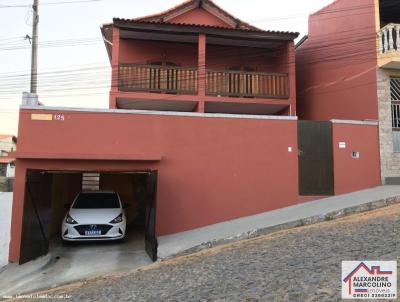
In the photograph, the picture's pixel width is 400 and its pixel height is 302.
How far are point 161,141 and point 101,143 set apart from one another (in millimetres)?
1620

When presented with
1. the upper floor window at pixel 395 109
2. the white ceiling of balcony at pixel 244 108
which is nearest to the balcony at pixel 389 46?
the upper floor window at pixel 395 109

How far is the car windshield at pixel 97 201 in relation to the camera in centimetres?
1080

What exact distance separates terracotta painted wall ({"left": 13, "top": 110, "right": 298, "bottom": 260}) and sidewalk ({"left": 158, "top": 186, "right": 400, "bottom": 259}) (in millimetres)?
492

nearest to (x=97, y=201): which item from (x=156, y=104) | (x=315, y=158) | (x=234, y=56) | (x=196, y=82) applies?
(x=156, y=104)

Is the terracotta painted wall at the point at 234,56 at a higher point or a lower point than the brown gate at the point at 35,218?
higher

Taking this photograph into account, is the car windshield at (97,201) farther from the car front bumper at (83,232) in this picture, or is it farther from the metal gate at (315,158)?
the metal gate at (315,158)

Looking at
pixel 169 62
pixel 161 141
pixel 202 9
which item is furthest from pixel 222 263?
pixel 202 9

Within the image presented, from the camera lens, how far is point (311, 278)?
5.02 meters

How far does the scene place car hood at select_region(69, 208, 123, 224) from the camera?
32.6 feet

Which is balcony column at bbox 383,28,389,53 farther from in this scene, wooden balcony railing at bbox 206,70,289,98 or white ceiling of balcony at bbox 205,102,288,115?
white ceiling of balcony at bbox 205,102,288,115

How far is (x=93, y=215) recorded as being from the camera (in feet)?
33.2

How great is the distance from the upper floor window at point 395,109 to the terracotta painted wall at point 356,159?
70 centimetres

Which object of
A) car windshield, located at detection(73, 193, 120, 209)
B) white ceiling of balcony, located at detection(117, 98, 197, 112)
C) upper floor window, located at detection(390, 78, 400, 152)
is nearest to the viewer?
car windshield, located at detection(73, 193, 120, 209)

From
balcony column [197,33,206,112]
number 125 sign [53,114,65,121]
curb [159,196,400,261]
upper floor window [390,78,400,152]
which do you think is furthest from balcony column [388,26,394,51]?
number 125 sign [53,114,65,121]
